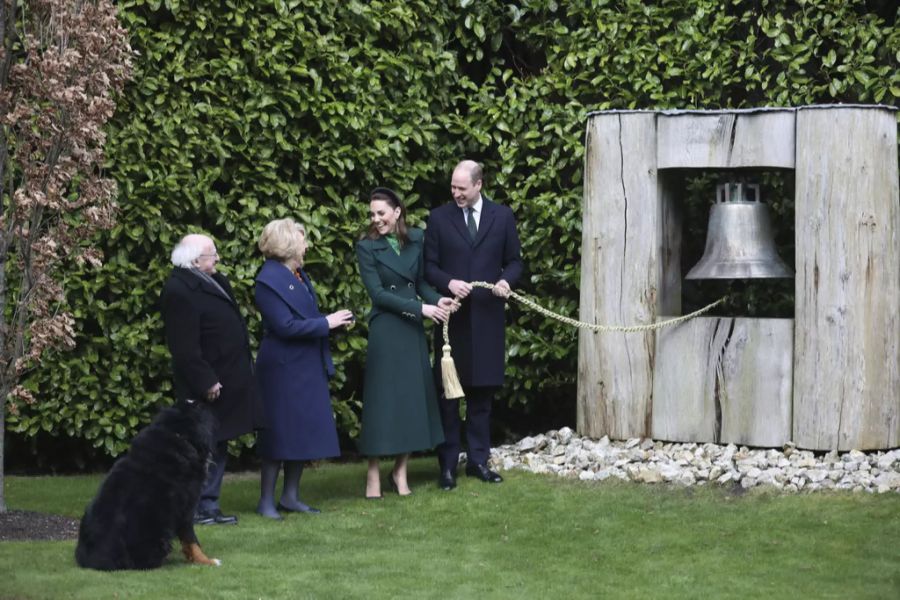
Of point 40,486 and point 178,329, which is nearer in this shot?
point 178,329

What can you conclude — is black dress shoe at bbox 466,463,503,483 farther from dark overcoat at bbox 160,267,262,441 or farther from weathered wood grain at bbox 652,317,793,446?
dark overcoat at bbox 160,267,262,441

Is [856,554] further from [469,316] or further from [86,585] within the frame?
[86,585]

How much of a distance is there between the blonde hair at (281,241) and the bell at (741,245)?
2.51m

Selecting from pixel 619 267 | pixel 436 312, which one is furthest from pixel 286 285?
pixel 619 267

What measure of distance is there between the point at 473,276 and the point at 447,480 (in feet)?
4.15

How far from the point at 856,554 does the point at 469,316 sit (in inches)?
112

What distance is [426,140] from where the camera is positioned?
32.7 feet

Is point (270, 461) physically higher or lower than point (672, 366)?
lower

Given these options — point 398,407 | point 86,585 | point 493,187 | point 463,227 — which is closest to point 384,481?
point 398,407

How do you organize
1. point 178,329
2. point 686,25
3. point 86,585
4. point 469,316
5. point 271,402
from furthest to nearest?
point 686,25, point 469,316, point 271,402, point 178,329, point 86,585

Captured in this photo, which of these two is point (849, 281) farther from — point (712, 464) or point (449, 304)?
point (449, 304)

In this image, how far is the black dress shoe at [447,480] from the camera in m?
8.64

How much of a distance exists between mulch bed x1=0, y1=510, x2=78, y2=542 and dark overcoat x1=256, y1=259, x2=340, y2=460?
1.13 m

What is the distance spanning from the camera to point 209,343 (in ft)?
24.7
